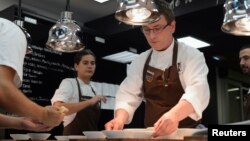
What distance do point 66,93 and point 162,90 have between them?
1091mm

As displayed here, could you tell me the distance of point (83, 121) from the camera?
3100mm

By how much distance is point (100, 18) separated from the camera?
490 centimetres

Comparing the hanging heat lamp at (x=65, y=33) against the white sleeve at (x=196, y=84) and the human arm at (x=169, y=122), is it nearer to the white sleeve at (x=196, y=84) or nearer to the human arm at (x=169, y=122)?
the white sleeve at (x=196, y=84)

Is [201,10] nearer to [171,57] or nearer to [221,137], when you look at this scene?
[171,57]

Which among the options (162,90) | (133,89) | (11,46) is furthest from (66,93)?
(11,46)

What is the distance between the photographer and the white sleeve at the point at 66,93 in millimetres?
2941

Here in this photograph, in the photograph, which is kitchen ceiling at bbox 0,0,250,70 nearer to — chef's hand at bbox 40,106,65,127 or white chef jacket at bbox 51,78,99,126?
white chef jacket at bbox 51,78,99,126

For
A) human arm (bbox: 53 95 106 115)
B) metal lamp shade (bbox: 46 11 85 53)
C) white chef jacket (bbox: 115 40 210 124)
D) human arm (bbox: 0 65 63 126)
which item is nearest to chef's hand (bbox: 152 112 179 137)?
white chef jacket (bbox: 115 40 210 124)

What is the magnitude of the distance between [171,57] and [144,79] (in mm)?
223

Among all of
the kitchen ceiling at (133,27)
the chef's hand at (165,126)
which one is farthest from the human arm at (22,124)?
the kitchen ceiling at (133,27)

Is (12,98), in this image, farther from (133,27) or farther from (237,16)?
(133,27)

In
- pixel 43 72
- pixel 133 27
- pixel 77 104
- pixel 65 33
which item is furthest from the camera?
pixel 133 27

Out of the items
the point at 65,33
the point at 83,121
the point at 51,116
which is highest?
the point at 65,33

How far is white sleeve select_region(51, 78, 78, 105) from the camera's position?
2.94 metres
